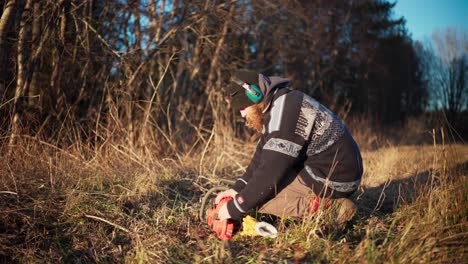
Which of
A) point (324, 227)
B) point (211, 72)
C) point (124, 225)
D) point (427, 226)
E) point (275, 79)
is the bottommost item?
point (124, 225)

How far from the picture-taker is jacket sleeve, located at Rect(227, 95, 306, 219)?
80.7 inches

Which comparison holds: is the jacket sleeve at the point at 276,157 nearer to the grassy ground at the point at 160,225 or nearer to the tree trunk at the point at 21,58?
the grassy ground at the point at 160,225

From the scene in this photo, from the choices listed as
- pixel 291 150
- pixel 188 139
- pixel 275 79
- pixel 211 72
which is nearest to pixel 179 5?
pixel 211 72

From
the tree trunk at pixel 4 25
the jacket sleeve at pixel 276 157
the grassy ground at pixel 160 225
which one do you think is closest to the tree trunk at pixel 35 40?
the tree trunk at pixel 4 25

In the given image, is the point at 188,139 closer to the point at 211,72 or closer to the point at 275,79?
the point at 211,72

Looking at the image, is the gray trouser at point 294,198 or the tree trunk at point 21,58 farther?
the tree trunk at point 21,58

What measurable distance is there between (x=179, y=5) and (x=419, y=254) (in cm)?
568

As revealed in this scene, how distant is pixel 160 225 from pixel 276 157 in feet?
3.58

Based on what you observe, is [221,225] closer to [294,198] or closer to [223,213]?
[223,213]

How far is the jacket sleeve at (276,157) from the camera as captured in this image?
205cm

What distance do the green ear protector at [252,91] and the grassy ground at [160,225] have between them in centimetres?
85

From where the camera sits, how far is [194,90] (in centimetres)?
849

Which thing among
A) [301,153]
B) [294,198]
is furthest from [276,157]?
[294,198]

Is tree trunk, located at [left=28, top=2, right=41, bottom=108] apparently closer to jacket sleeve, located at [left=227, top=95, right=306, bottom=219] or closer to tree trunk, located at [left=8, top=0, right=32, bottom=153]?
tree trunk, located at [left=8, top=0, right=32, bottom=153]
